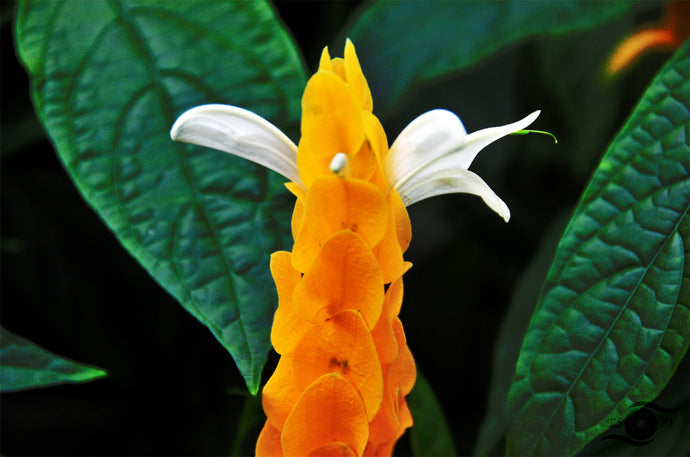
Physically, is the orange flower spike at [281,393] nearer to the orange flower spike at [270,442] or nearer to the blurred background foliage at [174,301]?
the orange flower spike at [270,442]

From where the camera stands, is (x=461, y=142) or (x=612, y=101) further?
(x=612, y=101)

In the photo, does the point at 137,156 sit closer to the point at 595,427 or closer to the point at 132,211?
the point at 132,211

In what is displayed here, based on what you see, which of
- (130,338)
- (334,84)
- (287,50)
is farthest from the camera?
(130,338)

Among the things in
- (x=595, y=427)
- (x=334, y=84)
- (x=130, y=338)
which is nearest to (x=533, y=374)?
(x=595, y=427)

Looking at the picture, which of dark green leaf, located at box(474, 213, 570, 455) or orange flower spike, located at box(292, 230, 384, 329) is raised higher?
orange flower spike, located at box(292, 230, 384, 329)

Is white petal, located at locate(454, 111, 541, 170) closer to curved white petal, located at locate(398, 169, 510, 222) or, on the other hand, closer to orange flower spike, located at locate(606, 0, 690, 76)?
curved white petal, located at locate(398, 169, 510, 222)

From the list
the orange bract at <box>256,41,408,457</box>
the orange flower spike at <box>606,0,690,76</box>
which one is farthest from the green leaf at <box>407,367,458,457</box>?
the orange flower spike at <box>606,0,690,76</box>
